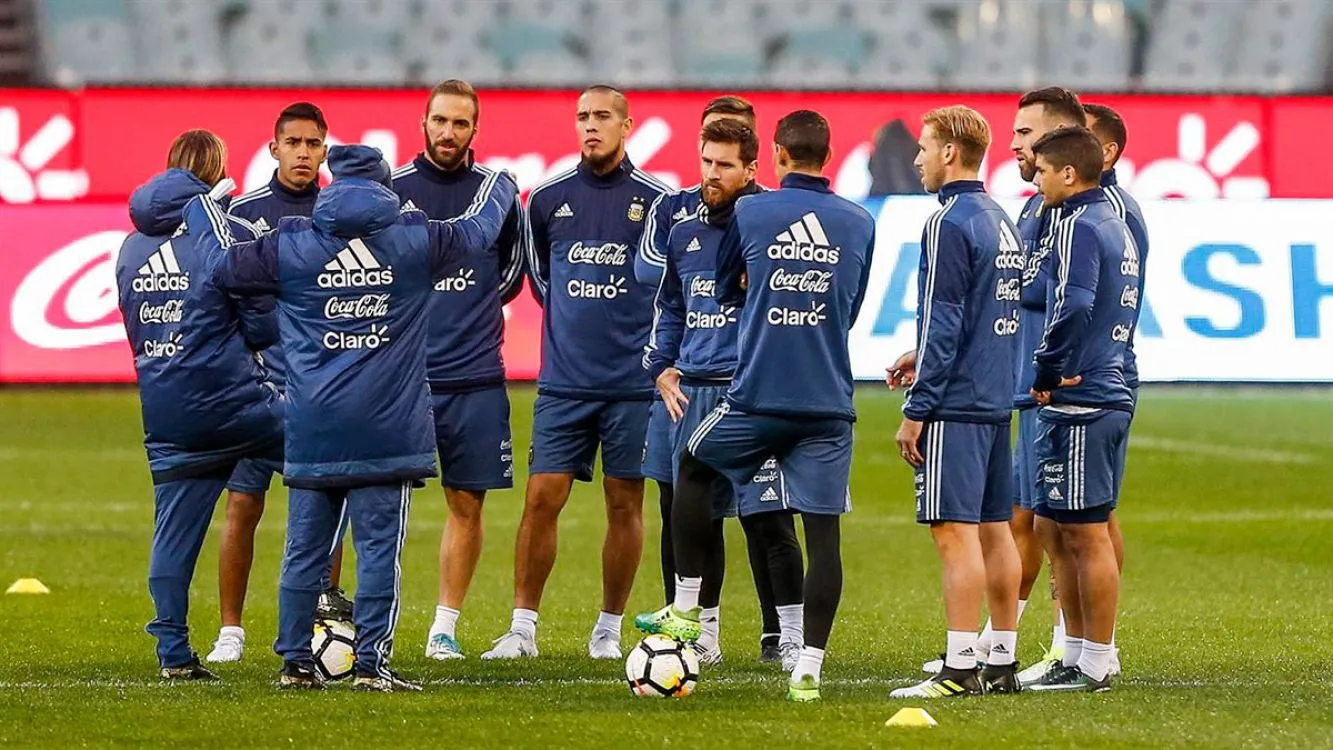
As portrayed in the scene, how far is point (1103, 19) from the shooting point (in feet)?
75.0

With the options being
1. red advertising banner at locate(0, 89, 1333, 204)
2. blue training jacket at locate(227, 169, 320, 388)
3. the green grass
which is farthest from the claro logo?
blue training jacket at locate(227, 169, 320, 388)

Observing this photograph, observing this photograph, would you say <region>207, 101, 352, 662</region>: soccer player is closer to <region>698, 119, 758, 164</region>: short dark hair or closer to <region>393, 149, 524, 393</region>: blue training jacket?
<region>393, 149, 524, 393</region>: blue training jacket

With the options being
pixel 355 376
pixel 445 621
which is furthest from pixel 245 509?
pixel 355 376

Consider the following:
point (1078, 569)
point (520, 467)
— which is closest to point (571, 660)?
point (1078, 569)

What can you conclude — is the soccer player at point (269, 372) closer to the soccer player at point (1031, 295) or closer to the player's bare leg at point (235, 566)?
the player's bare leg at point (235, 566)

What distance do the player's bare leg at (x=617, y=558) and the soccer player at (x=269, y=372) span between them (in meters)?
0.97

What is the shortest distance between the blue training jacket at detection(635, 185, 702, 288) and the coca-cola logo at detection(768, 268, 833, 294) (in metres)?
1.25

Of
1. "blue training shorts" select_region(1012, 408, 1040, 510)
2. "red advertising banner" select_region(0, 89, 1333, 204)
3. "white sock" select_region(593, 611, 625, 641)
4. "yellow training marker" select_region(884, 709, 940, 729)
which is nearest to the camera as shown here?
"yellow training marker" select_region(884, 709, 940, 729)

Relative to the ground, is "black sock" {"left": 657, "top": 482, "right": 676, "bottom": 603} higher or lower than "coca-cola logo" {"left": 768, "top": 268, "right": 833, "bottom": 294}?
lower

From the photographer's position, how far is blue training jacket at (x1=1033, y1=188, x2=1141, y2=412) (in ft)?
23.2

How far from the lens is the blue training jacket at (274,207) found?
27.5ft

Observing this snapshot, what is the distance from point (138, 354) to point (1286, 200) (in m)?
8.73

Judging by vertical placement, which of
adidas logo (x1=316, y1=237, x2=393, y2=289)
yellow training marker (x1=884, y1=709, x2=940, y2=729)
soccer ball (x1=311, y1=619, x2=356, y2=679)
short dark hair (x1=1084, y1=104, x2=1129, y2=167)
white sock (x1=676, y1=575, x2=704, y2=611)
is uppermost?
short dark hair (x1=1084, y1=104, x2=1129, y2=167)

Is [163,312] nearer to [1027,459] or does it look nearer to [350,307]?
[350,307]
